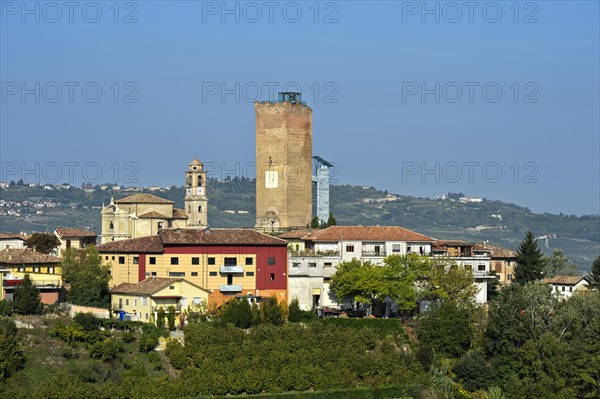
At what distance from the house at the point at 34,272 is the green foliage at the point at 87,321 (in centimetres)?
497

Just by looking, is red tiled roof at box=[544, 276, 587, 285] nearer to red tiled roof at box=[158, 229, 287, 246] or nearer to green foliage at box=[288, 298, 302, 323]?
red tiled roof at box=[158, 229, 287, 246]

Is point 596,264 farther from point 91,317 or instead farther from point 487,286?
point 91,317

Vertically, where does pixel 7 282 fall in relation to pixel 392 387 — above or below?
above

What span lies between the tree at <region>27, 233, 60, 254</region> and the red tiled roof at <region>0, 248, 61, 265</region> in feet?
17.7

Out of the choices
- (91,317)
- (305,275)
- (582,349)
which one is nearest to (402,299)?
(305,275)

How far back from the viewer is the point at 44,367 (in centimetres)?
5756

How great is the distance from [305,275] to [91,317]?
50.8ft

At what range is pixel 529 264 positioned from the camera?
261ft

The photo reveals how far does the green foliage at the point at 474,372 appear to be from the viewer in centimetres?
6281

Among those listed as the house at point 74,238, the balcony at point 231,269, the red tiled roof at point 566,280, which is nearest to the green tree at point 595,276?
the red tiled roof at point 566,280

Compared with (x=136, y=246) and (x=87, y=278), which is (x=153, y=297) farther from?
(x=136, y=246)

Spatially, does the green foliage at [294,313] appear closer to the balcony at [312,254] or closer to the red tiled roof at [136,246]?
the balcony at [312,254]

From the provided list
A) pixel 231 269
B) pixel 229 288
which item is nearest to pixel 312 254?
pixel 231 269

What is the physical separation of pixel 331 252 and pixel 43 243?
1782 centimetres
